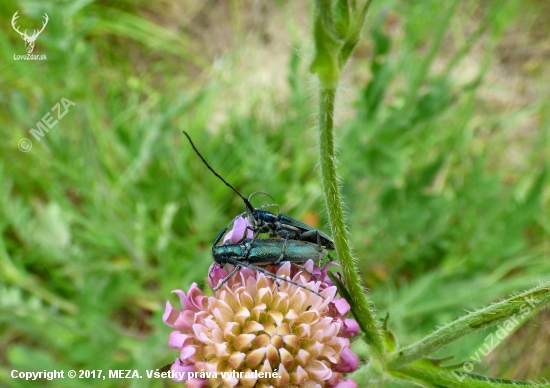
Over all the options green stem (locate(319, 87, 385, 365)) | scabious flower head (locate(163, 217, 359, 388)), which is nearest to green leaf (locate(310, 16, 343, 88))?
green stem (locate(319, 87, 385, 365))

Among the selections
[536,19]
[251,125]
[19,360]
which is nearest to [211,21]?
[251,125]

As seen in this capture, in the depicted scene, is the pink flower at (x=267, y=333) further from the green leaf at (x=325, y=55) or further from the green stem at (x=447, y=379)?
the green leaf at (x=325, y=55)

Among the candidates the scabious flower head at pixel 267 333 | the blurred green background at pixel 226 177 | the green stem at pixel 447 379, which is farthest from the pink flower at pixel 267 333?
the blurred green background at pixel 226 177

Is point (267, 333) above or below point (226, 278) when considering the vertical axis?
below

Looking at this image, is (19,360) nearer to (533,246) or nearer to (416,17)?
(416,17)

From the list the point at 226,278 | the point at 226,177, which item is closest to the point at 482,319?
the point at 226,278

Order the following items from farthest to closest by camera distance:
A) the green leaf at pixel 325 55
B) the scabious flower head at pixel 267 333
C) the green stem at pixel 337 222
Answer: the scabious flower head at pixel 267 333, the green stem at pixel 337 222, the green leaf at pixel 325 55

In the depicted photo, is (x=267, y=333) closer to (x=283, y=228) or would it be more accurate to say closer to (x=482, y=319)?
(x=283, y=228)
